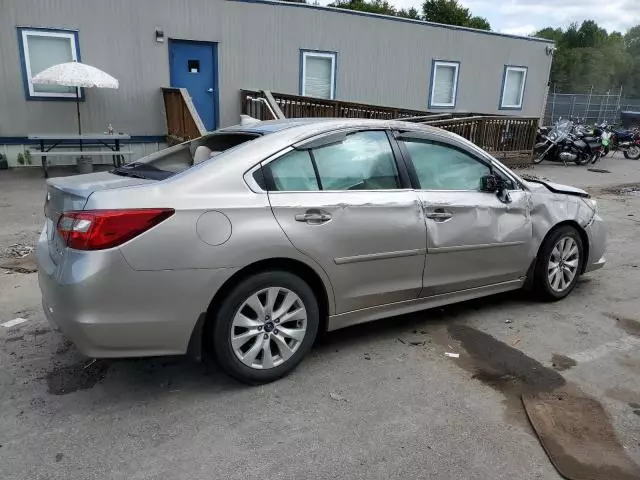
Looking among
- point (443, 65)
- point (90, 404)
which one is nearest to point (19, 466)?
point (90, 404)

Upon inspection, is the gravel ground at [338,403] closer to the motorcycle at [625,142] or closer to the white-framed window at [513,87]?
the white-framed window at [513,87]

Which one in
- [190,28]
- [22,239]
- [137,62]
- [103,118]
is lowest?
[22,239]

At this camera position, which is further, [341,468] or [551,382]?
[551,382]

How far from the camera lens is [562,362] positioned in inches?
139

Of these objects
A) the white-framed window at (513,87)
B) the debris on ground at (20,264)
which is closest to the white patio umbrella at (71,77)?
the debris on ground at (20,264)

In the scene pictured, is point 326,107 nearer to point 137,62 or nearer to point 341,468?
point 137,62

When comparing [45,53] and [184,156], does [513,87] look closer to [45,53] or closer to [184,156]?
[45,53]

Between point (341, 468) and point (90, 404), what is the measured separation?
150 centimetres

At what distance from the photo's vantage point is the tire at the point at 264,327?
9.77 feet

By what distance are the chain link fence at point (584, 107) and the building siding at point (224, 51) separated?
46.8 ft

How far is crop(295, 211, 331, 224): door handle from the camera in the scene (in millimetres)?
3133

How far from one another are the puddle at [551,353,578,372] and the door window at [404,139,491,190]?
1.34 meters

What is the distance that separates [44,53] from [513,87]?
13570mm

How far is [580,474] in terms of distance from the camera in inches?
97.0
